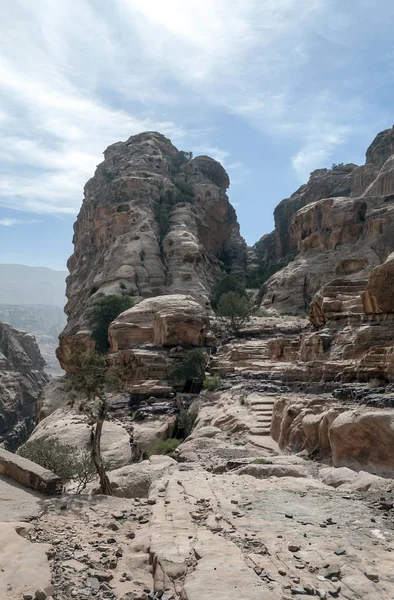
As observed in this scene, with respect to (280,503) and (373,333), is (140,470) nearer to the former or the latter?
(280,503)

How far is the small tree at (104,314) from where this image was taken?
1800 inches

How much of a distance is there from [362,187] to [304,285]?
82.2ft

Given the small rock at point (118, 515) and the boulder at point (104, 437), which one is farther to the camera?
the boulder at point (104, 437)

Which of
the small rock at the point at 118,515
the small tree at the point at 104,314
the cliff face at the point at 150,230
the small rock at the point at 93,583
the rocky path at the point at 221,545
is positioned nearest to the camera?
the rocky path at the point at 221,545

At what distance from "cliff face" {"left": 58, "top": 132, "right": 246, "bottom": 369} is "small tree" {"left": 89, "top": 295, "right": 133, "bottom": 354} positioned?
Result: 2030mm

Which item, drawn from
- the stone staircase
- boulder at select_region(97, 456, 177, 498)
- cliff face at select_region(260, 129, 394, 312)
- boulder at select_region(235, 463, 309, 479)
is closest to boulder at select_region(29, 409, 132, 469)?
the stone staircase

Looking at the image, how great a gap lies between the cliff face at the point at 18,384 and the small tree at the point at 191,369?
95.8ft

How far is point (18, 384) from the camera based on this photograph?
66.7m

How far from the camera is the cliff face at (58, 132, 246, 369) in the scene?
183 ft

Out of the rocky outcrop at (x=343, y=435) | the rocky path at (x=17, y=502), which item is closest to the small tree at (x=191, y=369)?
the rocky outcrop at (x=343, y=435)

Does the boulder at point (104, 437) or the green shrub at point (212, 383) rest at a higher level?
the green shrub at point (212, 383)

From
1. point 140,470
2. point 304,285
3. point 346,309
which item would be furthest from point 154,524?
point 304,285

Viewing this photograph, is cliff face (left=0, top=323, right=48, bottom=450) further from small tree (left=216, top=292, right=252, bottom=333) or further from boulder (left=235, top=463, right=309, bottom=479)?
boulder (left=235, top=463, right=309, bottom=479)

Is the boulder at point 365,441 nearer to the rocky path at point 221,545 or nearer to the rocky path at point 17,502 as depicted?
the rocky path at point 221,545
